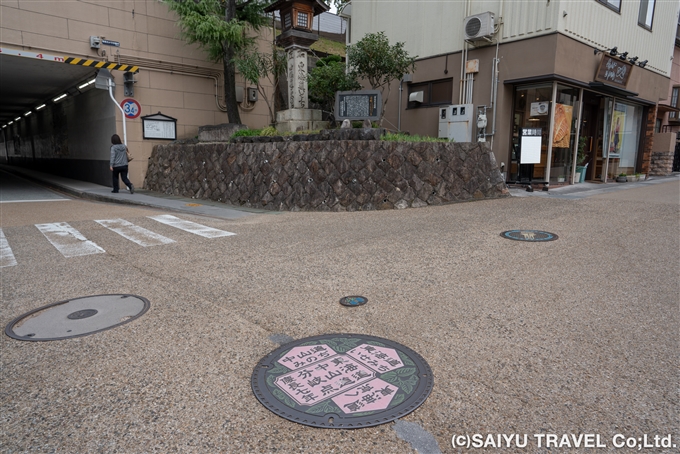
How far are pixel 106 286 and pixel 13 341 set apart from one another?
4.35 ft

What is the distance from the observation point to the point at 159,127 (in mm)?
14320

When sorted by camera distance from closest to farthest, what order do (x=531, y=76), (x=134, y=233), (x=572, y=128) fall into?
(x=134, y=233), (x=531, y=76), (x=572, y=128)

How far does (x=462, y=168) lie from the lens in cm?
1106

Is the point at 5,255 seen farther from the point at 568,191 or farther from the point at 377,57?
the point at 568,191

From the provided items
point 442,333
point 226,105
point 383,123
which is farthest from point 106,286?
point 383,123

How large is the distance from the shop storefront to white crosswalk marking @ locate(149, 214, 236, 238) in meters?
9.58

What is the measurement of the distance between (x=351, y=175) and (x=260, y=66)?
7147 millimetres

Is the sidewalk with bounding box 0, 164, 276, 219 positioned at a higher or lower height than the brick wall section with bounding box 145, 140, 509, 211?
lower

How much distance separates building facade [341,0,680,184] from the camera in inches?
493

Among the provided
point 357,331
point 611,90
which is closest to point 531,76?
point 611,90

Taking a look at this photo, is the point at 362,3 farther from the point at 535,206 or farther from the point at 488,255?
the point at 488,255

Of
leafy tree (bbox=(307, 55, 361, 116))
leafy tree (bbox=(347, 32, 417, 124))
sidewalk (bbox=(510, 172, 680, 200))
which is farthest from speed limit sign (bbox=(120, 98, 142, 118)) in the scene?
sidewalk (bbox=(510, 172, 680, 200))

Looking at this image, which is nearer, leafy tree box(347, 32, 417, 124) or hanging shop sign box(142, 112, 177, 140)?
leafy tree box(347, 32, 417, 124)

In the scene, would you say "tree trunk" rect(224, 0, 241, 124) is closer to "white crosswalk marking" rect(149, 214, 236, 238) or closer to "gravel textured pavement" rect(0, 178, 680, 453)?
"white crosswalk marking" rect(149, 214, 236, 238)
